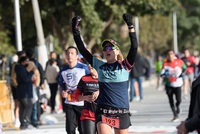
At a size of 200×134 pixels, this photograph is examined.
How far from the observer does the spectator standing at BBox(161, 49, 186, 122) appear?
427 inches

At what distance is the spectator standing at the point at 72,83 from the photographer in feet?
22.8

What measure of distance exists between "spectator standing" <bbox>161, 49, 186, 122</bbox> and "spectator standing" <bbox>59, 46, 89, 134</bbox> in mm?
4218

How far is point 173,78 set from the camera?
35.8ft

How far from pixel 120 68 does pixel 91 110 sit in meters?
1.37

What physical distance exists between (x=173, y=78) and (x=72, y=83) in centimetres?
437

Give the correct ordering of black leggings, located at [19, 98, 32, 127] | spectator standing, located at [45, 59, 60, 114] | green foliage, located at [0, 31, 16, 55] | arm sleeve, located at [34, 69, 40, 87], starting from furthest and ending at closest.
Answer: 1. green foliage, located at [0, 31, 16, 55]
2. spectator standing, located at [45, 59, 60, 114]
3. arm sleeve, located at [34, 69, 40, 87]
4. black leggings, located at [19, 98, 32, 127]

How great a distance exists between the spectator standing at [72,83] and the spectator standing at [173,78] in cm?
422

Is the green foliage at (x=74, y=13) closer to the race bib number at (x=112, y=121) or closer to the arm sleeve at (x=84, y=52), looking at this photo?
the arm sleeve at (x=84, y=52)

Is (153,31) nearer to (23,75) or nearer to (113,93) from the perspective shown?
(23,75)

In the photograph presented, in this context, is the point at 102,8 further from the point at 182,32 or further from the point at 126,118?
the point at 182,32

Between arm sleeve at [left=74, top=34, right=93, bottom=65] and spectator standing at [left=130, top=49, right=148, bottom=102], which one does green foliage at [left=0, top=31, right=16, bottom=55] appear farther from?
arm sleeve at [left=74, top=34, right=93, bottom=65]

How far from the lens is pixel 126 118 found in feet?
17.0

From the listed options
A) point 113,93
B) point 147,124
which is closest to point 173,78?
point 147,124

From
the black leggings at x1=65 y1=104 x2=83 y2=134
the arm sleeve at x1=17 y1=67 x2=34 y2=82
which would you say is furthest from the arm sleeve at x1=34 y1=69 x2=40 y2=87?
the black leggings at x1=65 y1=104 x2=83 y2=134
